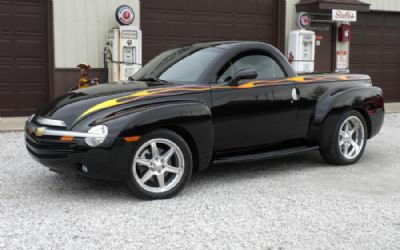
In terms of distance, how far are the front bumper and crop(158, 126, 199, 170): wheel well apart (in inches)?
21.6

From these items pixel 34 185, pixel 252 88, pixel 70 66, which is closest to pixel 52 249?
pixel 34 185

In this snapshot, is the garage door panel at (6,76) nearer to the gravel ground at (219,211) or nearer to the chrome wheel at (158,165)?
the gravel ground at (219,211)

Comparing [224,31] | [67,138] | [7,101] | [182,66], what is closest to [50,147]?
[67,138]

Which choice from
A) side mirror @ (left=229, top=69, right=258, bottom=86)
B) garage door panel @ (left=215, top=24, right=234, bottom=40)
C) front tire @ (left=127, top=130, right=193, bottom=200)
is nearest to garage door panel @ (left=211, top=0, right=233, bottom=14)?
garage door panel @ (left=215, top=24, right=234, bottom=40)

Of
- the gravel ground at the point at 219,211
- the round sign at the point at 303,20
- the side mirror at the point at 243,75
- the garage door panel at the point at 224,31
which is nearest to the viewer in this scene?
the gravel ground at the point at 219,211

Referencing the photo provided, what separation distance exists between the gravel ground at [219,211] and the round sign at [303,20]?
805cm

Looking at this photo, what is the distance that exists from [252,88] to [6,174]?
2.96 metres

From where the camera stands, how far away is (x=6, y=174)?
567 centimetres

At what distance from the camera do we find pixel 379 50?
15250mm

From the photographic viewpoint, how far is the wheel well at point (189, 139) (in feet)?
15.7

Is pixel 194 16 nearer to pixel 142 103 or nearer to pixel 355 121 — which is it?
pixel 355 121

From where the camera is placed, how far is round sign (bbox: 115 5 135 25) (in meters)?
11.2

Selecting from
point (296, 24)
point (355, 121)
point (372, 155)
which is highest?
point (296, 24)

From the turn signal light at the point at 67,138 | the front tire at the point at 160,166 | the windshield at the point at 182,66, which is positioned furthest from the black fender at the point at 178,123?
the windshield at the point at 182,66
